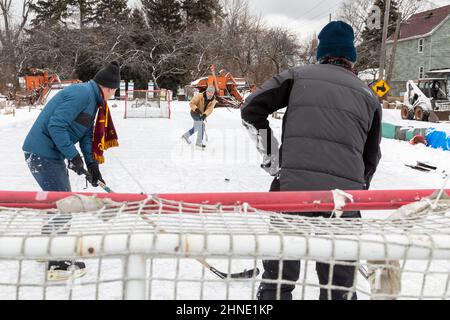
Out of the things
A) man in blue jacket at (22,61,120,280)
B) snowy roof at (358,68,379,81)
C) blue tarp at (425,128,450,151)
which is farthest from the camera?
snowy roof at (358,68,379,81)

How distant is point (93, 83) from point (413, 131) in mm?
10659

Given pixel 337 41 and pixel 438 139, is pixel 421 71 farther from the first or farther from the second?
pixel 337 41

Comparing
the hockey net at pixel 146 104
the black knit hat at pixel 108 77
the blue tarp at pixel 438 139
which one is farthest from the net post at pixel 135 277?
the hockey net at pixel 146 104

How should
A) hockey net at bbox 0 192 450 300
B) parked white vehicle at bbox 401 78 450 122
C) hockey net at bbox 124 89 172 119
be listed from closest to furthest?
hockey net at bbox 0 192 450 300, parked white vehicle at bbox 401 78 450 122, hockey net at bbox 124 89 172 119

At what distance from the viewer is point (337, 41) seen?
2.39 meters

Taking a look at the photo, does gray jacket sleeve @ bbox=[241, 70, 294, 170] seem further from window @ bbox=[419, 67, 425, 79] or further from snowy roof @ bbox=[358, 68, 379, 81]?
snowy roof @ bbox=[358, 68, 379, 81]

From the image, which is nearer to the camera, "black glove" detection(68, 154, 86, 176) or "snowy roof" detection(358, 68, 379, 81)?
"black glove" detection(68, 154, 86, 176)

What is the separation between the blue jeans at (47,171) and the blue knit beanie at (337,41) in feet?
7.08

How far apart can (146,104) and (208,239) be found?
→ 19.1 metres

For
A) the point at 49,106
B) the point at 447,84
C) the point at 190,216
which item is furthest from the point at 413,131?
the point at 190,216

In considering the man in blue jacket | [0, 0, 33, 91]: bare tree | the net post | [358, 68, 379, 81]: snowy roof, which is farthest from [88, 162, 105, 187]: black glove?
[358, 68, 379, 81]: snowy roof

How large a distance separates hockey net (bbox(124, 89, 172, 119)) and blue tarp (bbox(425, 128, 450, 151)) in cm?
1122

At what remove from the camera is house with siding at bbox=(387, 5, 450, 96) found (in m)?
39.1
